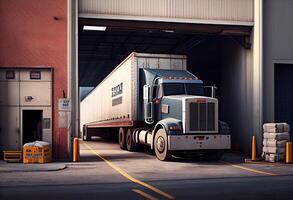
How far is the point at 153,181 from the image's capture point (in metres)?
13.6

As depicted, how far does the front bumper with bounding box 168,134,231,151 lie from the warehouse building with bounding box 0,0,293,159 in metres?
4.54

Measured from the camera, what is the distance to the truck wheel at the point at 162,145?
19500mm

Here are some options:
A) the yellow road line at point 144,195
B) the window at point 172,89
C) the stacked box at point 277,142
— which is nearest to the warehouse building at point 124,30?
the stacked box at point 277,142

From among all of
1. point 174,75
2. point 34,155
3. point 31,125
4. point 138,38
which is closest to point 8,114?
point 31,125

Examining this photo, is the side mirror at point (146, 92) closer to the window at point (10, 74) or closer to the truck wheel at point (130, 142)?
the truck wheel at point (130, 142)

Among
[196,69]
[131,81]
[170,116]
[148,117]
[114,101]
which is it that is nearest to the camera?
[170,116]

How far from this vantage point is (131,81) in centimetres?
2333

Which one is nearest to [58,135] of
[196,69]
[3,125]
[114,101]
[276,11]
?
[3,125]

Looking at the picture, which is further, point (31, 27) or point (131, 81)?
point (131, 81)

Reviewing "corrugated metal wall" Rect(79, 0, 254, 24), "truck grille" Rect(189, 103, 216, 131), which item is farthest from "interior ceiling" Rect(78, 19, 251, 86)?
"truck grille" Rect(189, 103, 216, 131)

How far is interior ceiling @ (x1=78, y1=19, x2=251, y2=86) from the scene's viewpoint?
23500 millimetres

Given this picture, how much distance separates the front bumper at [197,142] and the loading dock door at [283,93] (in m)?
6.30

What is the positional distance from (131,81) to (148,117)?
2.45m

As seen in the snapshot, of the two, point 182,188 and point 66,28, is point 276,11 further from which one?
point 182,188
